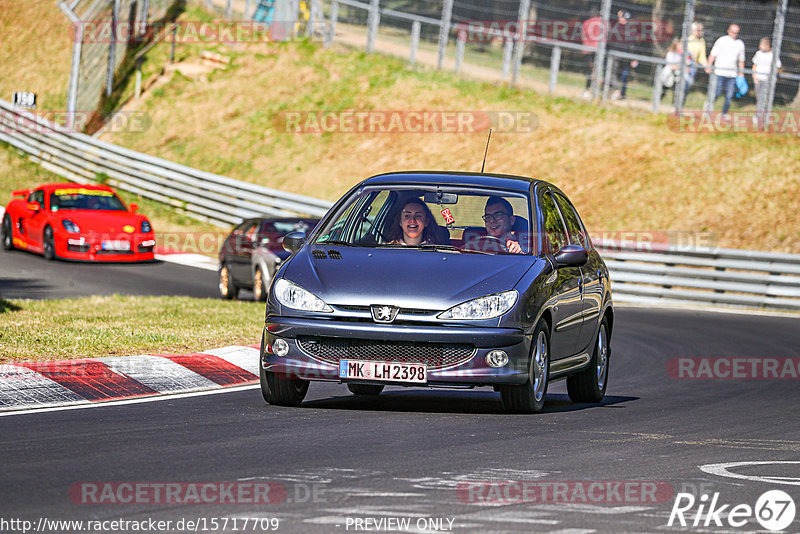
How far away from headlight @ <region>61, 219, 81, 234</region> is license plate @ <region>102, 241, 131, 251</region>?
559 millimetres

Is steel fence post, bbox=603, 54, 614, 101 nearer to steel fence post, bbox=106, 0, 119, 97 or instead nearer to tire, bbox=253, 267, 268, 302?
tire, bbox=253, 267, 268, 302

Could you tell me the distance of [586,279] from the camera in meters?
10.9

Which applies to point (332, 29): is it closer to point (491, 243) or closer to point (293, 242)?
point (293, 242)

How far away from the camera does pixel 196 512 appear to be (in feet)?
19.4

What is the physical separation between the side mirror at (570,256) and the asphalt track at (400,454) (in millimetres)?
1074

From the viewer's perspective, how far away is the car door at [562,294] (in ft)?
32.8

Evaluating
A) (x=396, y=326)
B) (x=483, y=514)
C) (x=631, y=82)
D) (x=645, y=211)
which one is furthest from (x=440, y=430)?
(x=631, y=82)

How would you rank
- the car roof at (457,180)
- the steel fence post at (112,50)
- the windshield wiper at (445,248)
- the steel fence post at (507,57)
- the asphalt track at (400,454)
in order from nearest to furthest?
the asphalt track at (400,454), the windshield wiper at (445,248), the car roof at (457,180), the steel fence post at (507,57), the steel fence post at (112,50)

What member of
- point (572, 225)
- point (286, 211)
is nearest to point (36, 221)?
point (286, 211)

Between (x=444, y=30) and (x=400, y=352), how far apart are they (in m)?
27.9

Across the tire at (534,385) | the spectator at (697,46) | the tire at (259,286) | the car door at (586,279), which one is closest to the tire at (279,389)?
the tire at (534,385)

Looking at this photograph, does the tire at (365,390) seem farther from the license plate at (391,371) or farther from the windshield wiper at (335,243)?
the license plate at (391,371)

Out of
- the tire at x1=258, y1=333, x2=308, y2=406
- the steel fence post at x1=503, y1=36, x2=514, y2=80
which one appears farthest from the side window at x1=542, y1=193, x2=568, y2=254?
the steel fence post at x1=503, y1=36, x2=514, y2=80

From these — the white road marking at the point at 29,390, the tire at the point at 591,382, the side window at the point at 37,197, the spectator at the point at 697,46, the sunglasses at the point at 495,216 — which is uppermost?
the spectator at the point at 697,46
